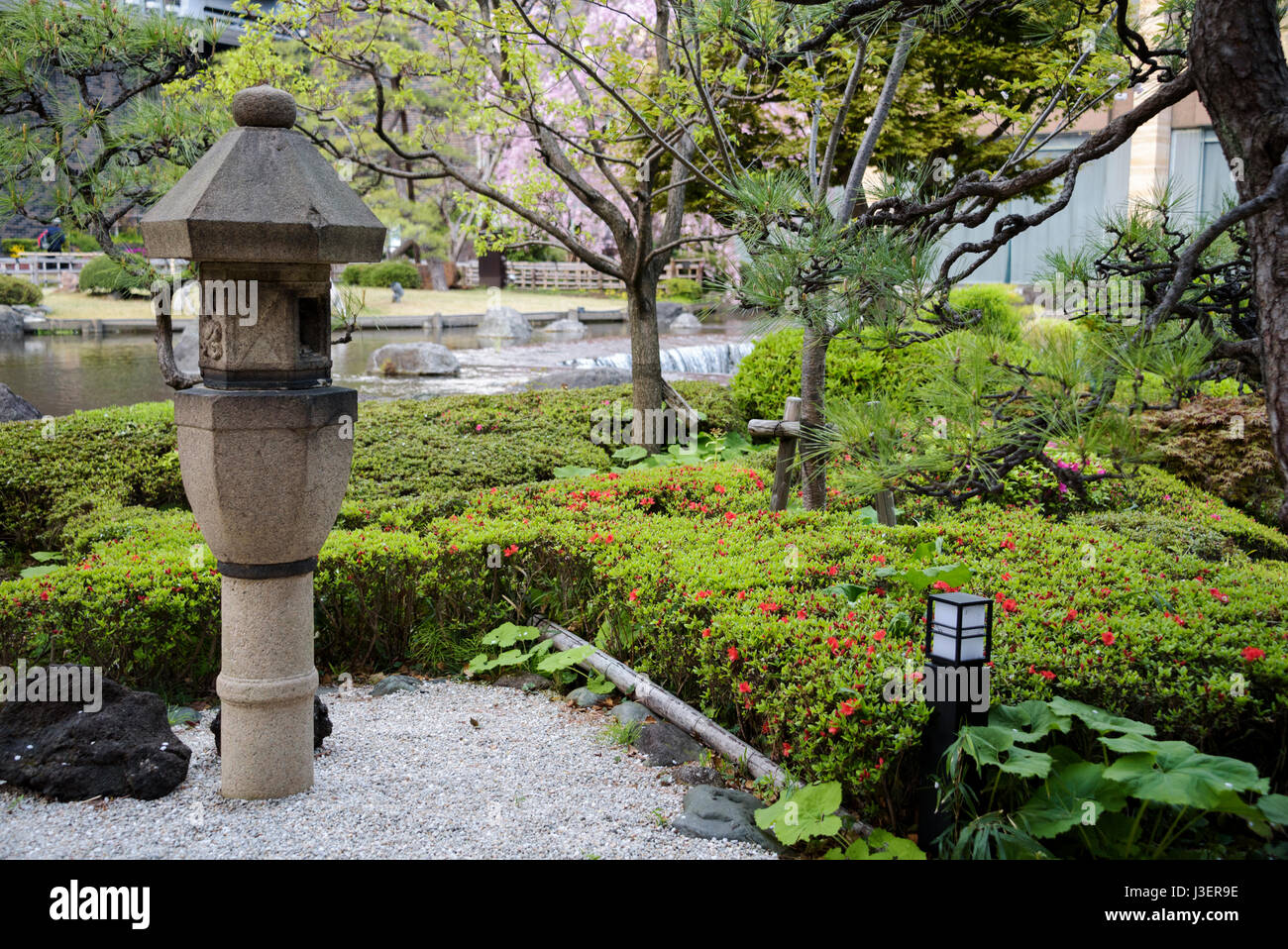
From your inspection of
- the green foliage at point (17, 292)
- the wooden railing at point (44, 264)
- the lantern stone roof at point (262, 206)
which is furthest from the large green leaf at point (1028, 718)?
the wooden railing at point (44, 264)

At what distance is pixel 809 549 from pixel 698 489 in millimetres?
1660

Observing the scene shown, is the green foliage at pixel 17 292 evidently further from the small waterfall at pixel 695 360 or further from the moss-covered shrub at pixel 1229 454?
the moss-covered shrub at pixel 1229 454

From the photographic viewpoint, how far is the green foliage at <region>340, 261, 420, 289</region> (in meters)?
31.0

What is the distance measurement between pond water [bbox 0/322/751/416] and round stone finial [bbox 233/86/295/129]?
10508 mm

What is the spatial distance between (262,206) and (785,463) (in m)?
3.26

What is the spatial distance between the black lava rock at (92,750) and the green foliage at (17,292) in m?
22.8

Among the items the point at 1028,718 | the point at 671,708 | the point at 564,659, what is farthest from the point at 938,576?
the point at 564,659

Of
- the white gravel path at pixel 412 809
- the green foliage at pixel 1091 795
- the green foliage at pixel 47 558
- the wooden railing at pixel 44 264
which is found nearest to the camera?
the green foliage at pixel 1091 795

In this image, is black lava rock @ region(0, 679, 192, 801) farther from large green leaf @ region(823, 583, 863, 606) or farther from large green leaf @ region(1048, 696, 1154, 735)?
large green leaf @ region(1048, 696, 1154, 735)

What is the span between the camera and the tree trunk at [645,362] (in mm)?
8922

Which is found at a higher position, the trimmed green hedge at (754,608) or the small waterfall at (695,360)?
the small waterfall at (695,360)

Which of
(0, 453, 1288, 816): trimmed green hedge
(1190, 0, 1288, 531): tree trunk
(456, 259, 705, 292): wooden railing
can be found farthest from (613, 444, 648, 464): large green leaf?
(456, 259, 705, 292): wooden railing

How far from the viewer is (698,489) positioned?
6.26 metres
